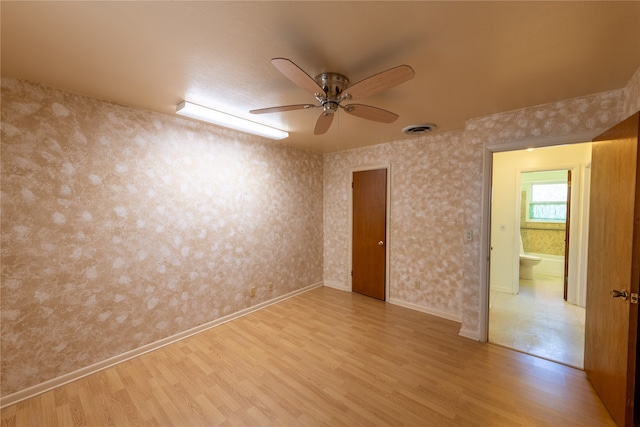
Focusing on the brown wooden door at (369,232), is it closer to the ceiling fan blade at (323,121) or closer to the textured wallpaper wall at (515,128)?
the textured wallpaper wall at (515,128)

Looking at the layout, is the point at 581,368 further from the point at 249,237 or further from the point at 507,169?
the point at 249,237

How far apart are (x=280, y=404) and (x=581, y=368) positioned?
2.67 metres

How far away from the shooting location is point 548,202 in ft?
18.7

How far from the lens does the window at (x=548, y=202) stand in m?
5.55

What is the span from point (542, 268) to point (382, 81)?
639 centimetres

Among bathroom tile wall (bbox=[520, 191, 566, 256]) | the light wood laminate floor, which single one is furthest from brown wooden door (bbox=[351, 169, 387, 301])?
bathroom tile wall (bbox=[520, 191, 566, 256])

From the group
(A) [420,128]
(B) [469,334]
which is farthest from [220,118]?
(B) [469,334]

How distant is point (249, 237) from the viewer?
Result: 344 cm

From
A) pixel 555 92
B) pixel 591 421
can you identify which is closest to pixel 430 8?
pixel 555 92

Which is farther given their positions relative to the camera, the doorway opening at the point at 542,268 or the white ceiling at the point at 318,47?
the doorway opening at the point at 542,268

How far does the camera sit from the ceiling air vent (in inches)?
116

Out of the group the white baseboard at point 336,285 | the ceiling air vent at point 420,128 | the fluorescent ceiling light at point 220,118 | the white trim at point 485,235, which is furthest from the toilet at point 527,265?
the fluorescent ceiling light at point 220,118

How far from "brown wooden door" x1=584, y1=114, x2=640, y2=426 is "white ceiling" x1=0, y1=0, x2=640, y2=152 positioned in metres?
0.58

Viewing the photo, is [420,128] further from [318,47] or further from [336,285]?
[336,285]
